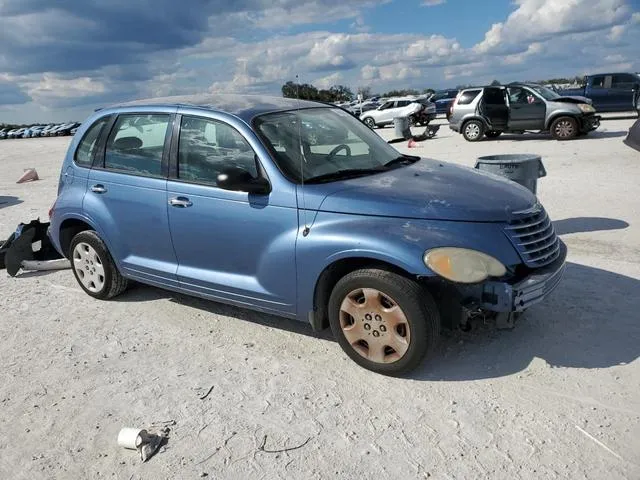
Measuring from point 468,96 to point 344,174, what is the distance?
1577 cm

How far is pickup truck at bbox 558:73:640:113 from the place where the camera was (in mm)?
20328

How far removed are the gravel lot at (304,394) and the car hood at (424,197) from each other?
3.44 ft

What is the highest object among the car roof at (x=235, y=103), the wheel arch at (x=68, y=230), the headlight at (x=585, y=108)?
the car roof at (x=235, y=103)

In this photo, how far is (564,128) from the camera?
16.7m

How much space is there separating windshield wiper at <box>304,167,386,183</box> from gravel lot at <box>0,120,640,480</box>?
125 centimetres

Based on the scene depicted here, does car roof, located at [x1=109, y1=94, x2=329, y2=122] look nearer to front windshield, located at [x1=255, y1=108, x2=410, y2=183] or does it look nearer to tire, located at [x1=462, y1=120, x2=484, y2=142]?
front windshield, located at [x1=255, y1=108, x2=410, y2=183]

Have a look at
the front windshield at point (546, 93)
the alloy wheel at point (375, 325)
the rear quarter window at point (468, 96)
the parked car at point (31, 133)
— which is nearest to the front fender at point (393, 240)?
the alloy wheel at point (375, 325)

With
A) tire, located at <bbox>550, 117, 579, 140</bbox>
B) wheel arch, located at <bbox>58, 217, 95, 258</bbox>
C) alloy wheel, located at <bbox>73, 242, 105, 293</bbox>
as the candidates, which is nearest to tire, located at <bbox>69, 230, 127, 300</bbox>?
alloy wheel, located at <bbox>73, 242, 105, 293</bbox>

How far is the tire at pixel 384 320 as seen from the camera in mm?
3506

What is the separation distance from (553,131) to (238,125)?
15012 mm

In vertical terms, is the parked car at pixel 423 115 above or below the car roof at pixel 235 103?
below

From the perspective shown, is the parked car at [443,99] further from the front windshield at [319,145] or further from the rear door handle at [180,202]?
the rear door handle at [180,202]

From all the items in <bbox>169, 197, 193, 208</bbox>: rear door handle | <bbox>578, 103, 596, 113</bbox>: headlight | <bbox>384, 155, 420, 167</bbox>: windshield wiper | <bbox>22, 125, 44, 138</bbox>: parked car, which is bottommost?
<bbox>22, 125, 44, 138</bbox>: parked car

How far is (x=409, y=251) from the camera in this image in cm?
346
